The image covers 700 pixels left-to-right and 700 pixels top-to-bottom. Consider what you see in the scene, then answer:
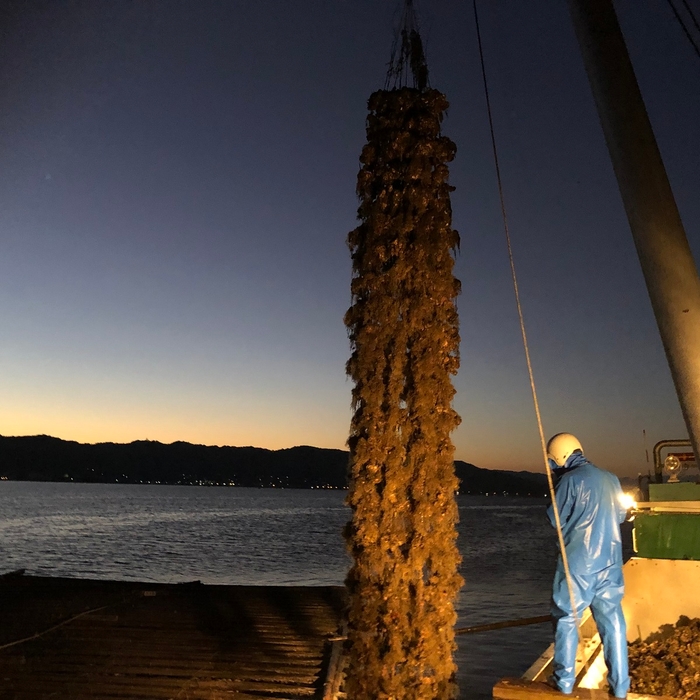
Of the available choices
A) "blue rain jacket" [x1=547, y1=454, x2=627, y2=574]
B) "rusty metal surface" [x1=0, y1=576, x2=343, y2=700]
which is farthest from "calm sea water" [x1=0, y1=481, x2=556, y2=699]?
"blue rain jacket" [x1=547, y1=454, x2=627, y2=574]

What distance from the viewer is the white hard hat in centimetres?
563

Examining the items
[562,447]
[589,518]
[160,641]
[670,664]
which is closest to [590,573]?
[589,518]

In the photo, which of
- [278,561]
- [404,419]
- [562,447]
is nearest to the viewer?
[404,419]

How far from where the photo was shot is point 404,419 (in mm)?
5031

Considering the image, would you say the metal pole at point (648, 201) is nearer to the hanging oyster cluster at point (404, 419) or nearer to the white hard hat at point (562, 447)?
the white hard hat at point (562, 447)

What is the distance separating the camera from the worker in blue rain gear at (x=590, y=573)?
17.1ft

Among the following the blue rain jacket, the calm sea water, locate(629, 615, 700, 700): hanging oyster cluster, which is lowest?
the calm sea water

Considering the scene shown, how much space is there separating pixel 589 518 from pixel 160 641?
319 inches

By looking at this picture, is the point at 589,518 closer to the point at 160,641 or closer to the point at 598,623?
the point at 598,623

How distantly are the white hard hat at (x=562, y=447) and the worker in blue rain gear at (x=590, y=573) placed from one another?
26cm

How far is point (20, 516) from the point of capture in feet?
285

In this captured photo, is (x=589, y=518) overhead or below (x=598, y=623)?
overhead

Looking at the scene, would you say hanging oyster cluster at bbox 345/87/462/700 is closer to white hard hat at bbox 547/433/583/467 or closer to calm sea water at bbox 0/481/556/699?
white hard hat at bbox 547/433/583/467

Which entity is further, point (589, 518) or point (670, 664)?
point (670, 664)
